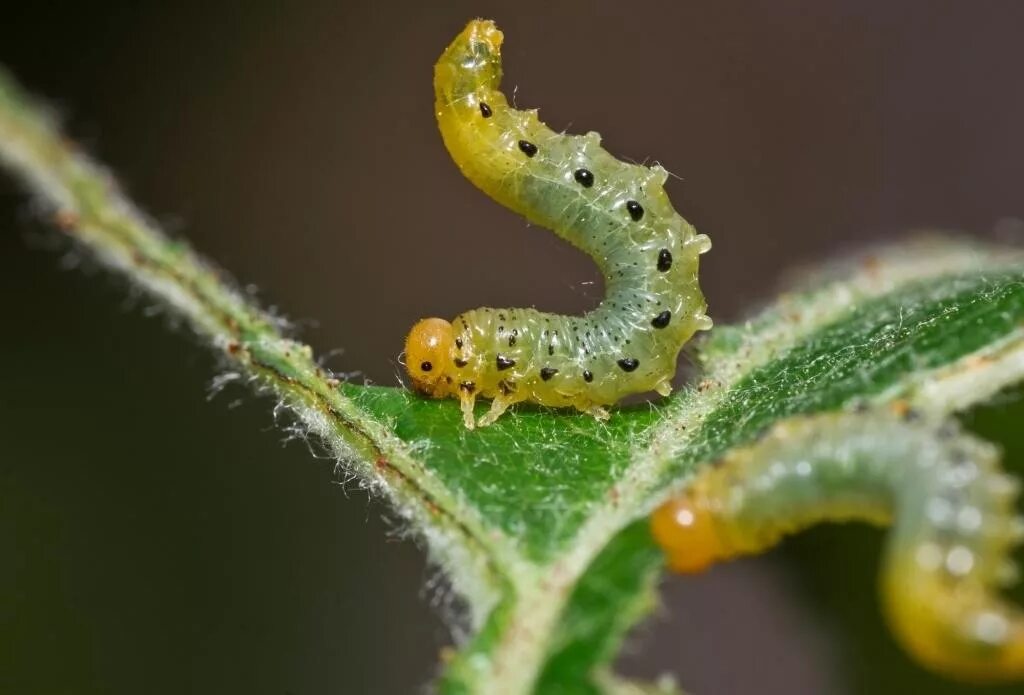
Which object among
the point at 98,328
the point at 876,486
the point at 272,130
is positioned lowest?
the point at 876,486

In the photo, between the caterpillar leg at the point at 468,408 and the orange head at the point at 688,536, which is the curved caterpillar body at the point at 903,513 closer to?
the orange head at the point at 688,536

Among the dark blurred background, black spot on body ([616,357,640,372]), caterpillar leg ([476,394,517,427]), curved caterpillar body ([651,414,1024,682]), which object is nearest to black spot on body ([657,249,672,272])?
black spot on body ([616,357,640,372])

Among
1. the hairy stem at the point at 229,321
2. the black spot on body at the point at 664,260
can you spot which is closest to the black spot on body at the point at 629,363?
the black spot on body at the point at 664,260

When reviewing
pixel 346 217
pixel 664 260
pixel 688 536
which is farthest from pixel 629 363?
pixel 346 217

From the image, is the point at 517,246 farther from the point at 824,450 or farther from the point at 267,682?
the point at 824,450

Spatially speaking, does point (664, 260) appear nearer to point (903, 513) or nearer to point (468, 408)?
point (468, 408)

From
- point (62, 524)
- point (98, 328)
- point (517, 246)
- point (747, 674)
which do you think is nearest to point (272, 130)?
point (517, 246)
